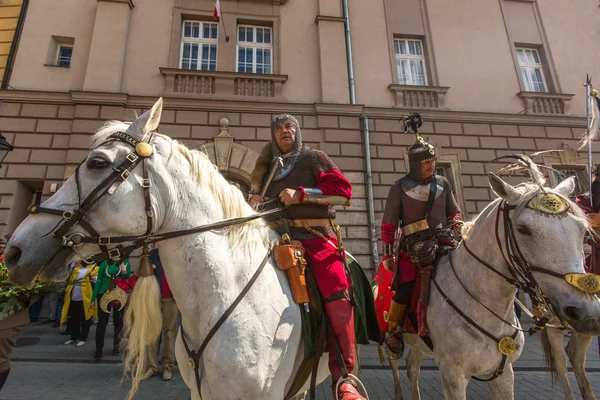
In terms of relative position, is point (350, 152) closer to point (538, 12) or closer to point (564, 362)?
point (564, 362)

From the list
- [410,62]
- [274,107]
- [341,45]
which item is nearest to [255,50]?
[274,107]

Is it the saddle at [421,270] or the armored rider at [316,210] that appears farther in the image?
the saddle at [421,270]

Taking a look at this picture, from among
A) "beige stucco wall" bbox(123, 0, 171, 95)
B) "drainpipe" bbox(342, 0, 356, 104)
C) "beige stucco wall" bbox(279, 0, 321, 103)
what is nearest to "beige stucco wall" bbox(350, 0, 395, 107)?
"drainpipe" bbox(342, 0, 356, 104)

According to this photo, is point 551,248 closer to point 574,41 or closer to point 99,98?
point 99,98

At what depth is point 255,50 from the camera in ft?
33.6

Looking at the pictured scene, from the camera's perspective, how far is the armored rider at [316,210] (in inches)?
78.0

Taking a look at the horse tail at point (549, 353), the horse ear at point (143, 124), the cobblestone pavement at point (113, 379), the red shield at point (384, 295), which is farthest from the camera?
the cobblestone pavement at point (113, 379)

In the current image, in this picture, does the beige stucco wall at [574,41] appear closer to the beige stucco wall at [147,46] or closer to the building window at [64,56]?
the beige stucco wall at [147,46]

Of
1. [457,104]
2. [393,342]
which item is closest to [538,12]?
[457,104]

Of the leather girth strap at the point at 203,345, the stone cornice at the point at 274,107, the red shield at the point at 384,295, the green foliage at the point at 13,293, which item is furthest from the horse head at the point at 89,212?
the stone cornice at the point at 274,107

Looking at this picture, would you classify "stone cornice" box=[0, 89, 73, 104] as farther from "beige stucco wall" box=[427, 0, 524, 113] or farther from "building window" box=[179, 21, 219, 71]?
"beige stucco wall" box=[427, 0, 524, 113]

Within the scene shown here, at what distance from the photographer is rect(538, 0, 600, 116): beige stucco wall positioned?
11.1m

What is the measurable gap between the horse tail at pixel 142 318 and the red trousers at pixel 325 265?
0.98m

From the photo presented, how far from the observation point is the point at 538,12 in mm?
11766
